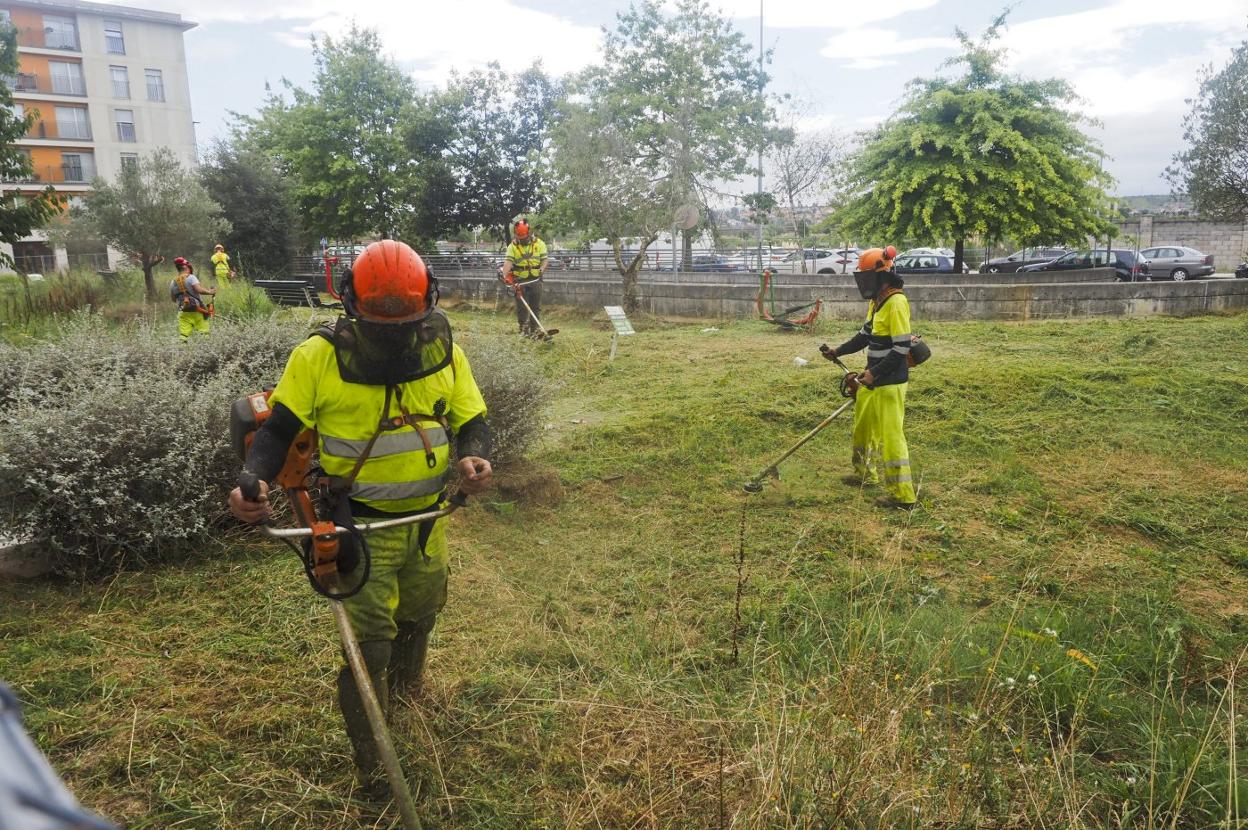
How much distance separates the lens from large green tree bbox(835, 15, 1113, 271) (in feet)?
54.6

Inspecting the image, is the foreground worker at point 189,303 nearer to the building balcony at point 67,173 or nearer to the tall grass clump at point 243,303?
the tall grass clump at point 243,303

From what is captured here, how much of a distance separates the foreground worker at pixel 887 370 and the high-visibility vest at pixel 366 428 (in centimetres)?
375

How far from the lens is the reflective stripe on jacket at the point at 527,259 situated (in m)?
12.1

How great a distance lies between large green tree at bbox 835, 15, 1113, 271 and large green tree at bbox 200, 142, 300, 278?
62.7ft

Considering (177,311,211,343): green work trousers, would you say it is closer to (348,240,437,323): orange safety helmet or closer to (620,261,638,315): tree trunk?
(620,261,638,315): tree trunk


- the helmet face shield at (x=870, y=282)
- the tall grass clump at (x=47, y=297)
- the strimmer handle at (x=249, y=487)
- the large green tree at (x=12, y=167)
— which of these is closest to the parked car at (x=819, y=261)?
the tall grass clump at (x=47, y=297)

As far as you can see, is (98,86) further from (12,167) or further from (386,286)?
(386,286)

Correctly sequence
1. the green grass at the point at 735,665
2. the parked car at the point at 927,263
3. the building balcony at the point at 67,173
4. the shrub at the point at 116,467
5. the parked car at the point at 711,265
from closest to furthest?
the green grass at the point at 735,665, the shrub at the point at 116,467, the parked car at the point at 927,263, the parked car at the point at 711,265, the building balcony at the point at 67,173

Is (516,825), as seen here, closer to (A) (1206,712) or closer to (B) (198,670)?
(B) (198,670)

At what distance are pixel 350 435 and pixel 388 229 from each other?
30134 mm

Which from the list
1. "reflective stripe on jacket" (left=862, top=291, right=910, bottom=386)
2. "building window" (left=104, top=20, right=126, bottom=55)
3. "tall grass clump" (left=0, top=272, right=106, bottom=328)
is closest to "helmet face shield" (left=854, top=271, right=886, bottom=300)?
"reflective stripe on jacket" (left=862, top=291, right=910, bottom=386)

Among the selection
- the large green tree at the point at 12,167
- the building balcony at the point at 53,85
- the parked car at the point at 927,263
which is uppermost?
the building balcony at the point at 53,85

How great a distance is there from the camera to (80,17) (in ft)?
135

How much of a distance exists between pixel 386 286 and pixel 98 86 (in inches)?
1949
